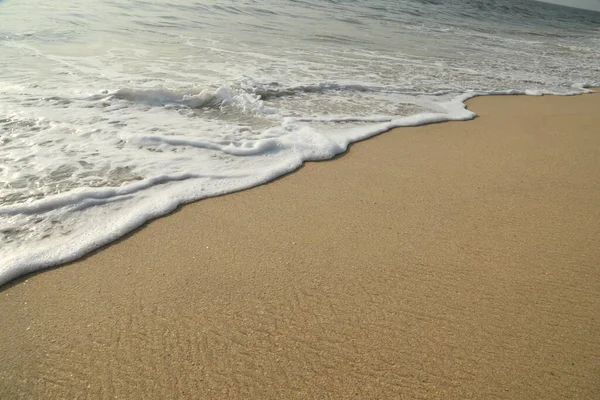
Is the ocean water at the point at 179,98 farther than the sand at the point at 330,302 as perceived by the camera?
Yes

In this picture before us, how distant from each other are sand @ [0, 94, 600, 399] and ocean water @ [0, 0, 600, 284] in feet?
1.14

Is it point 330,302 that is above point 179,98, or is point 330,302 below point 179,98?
below

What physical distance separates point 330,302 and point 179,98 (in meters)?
3.59

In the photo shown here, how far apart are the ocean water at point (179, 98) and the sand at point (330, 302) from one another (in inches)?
13.7

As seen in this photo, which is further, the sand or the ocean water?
the ocean water

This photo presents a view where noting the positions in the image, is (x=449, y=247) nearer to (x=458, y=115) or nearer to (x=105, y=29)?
(x=458, y=115)

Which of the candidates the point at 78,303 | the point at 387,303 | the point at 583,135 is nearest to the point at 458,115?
the point at 583,135

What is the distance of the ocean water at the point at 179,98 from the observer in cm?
261

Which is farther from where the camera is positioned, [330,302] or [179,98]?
[179,98]

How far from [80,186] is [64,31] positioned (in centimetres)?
691

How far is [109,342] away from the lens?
1670 millimetres

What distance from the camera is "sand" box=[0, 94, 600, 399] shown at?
1.55 metres

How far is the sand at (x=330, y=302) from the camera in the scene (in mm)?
1550

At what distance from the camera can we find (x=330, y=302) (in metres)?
1.90
